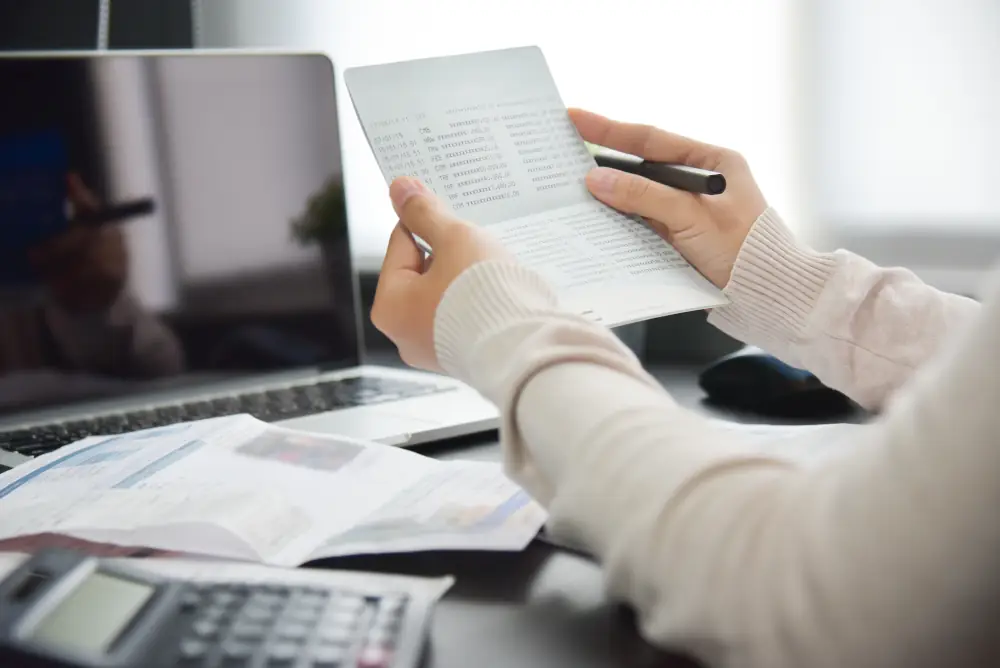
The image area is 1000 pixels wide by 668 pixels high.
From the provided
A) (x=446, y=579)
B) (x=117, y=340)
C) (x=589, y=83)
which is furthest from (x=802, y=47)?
(x=446, y=579)

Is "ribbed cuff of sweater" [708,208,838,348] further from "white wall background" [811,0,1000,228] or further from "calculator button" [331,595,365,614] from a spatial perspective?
"white wall background" [811,0,1000,228]

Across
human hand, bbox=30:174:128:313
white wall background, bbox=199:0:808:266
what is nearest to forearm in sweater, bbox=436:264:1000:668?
human hand, bbox=30:174:128:313

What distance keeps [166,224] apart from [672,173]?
464 millimetres

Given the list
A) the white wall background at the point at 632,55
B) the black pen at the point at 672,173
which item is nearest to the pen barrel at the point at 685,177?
the black pen at the point at 672,173

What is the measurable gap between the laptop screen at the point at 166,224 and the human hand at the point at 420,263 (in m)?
0.38

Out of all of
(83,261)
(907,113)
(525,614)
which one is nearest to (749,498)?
(525,614)

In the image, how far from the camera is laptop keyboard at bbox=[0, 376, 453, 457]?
0.85 meters

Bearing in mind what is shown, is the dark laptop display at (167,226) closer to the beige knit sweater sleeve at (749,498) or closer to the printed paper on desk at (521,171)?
the printed paper on desk at (521,171)

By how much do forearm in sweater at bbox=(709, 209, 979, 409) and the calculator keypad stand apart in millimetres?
400

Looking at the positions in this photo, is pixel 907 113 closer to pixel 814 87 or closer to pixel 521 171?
pixel 814 87

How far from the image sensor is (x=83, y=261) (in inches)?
35.8

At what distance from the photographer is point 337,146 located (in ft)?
3.45

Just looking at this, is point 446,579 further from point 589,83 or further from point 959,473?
point 589,83

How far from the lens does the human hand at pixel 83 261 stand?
0.90m
